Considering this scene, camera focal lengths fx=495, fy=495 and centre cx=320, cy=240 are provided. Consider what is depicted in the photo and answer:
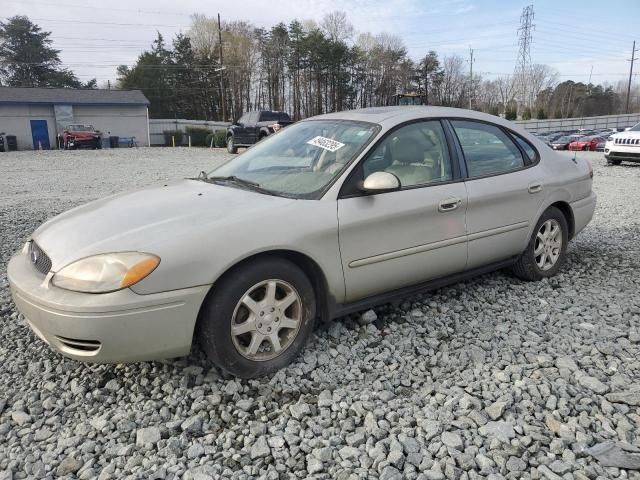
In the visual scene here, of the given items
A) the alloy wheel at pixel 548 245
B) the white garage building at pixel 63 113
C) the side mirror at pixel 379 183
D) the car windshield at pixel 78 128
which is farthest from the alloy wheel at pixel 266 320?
the white garage building at pixel 63 113

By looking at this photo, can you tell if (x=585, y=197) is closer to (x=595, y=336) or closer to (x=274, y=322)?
(x=595, y=336)

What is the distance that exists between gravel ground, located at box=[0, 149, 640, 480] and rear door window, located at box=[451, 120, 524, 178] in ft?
3.43

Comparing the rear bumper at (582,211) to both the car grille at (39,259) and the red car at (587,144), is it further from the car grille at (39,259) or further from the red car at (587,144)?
the red car at (587,144)

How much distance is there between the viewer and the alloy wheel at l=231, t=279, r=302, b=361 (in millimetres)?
2723

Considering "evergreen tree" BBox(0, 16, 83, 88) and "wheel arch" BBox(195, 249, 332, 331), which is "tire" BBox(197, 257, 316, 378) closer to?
"wheel arch" BBox(195, 249, 332, 331)

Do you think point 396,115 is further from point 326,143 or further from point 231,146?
point 231,146

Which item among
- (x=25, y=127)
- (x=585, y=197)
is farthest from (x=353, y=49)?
(x=585, y=197)

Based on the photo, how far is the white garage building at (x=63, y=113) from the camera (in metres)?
34.9

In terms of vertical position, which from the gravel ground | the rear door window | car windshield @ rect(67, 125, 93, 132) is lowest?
the gravel ground

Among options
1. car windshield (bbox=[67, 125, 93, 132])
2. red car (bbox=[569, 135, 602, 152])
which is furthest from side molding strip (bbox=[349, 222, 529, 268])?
car windshield (bbox=[67, 125, 93, 132])

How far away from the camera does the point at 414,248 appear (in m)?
3.31

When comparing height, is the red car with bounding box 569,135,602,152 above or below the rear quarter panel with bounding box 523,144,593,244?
below

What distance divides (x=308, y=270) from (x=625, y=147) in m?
15.9

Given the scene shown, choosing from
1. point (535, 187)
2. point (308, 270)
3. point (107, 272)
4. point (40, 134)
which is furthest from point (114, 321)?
point (40, 134)
